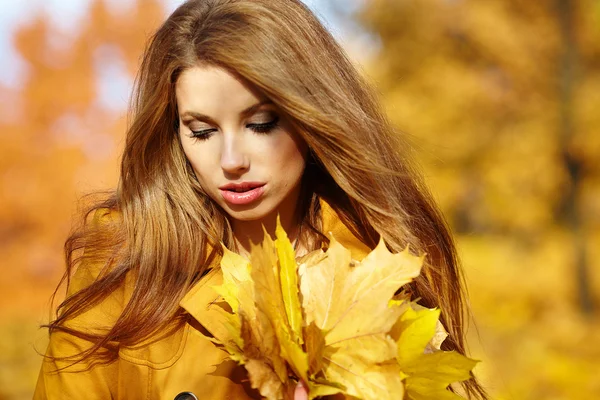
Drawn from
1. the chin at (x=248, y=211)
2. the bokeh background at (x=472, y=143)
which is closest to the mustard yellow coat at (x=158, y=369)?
the chin at (x=248, y=211)

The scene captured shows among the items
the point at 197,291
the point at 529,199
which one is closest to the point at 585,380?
the point at 529,199

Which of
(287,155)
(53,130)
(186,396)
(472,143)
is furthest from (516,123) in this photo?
(186,396)

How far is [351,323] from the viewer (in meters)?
1.94

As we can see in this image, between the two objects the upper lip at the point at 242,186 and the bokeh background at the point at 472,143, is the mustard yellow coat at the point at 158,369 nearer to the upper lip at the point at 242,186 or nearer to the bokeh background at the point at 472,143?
the upper lip at the point at 242,186

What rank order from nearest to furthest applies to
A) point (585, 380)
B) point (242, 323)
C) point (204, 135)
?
1. point (242, 323)
2. point (204, 135)
3. point (585, 380)

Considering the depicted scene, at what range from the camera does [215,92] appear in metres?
2.29

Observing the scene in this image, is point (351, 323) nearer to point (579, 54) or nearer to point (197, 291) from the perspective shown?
point (197, 291)

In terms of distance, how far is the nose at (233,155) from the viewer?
2242 millimetres

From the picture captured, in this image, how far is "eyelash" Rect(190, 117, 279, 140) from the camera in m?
2.31

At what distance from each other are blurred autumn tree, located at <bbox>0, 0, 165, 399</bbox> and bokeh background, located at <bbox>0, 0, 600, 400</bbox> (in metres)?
0.01

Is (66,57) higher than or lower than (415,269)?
higher

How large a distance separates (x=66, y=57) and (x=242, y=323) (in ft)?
23.3

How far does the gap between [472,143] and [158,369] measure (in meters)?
8.61

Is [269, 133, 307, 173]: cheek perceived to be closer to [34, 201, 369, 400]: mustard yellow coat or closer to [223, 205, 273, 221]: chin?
[223, 205, 273, 221]: chin
